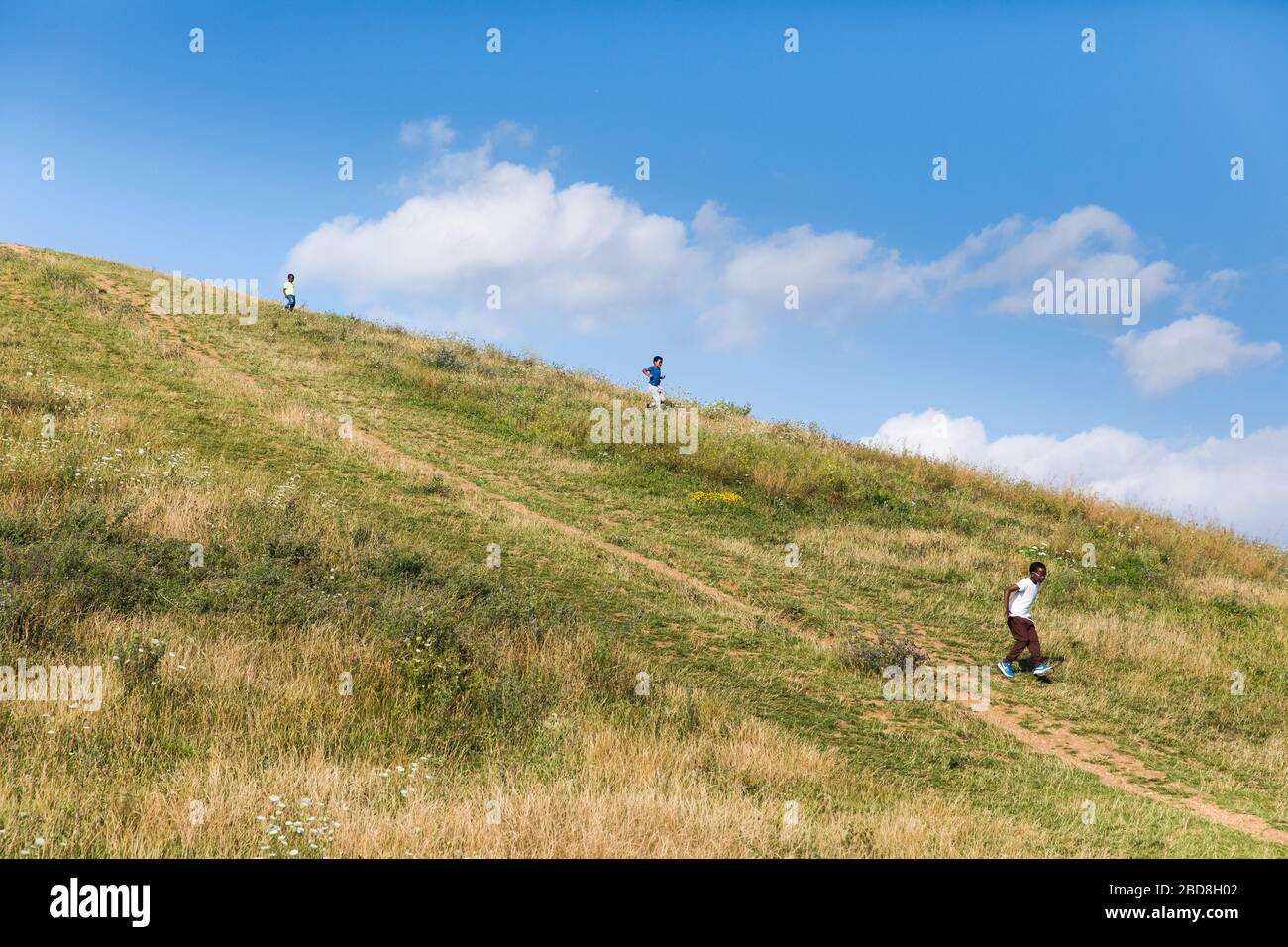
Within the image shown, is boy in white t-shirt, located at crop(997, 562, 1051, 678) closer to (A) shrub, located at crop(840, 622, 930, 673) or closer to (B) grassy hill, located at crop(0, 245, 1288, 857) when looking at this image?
(B) grassy hill, located at crop(0, 245, 1288, 857)

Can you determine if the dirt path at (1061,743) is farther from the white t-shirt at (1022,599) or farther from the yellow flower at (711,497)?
the yellow flower at (711,497)

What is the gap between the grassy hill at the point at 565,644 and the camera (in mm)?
5980

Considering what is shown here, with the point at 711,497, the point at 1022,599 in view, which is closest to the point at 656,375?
the point at 711,497

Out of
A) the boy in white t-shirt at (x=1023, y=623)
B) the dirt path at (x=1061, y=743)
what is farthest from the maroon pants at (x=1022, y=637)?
the dirt path at (x=1061, y=743)

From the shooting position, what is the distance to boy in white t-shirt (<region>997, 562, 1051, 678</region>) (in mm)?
12711

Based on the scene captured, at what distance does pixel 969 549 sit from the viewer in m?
19.0

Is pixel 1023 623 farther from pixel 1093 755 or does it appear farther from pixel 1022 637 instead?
pixel 1093 755

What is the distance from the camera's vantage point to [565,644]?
10359mm

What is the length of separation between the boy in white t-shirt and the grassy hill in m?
0.31

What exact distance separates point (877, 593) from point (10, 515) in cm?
1466

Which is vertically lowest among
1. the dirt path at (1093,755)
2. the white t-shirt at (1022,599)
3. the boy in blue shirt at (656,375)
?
the dirt path at (1093,755)

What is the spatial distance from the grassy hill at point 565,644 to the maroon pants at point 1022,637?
47cm
